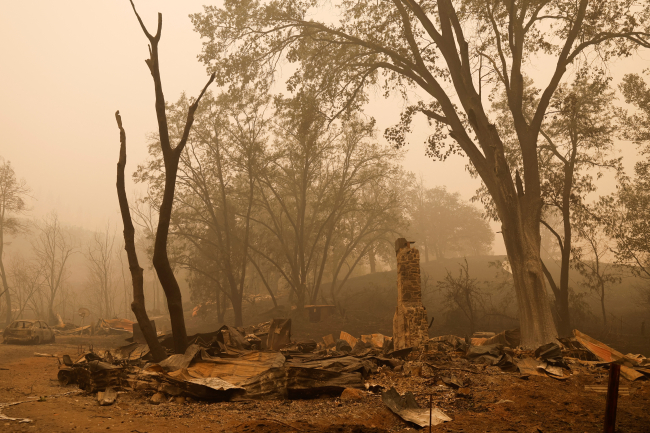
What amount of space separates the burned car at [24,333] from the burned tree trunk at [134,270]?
13715 mm

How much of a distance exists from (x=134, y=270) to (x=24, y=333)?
14.1m

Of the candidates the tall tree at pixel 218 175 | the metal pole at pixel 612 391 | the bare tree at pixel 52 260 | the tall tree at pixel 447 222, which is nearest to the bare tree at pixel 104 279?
the bare tree at pixel 52 260

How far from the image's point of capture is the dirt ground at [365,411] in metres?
4.96

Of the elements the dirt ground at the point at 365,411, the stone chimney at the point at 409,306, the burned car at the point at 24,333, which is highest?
the stone chimney at the point at 409,306

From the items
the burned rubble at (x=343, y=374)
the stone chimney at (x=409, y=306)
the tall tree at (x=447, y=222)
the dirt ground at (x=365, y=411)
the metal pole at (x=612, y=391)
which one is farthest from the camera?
the tall tree at (x=447, y=222)

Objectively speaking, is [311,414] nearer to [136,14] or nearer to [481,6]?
[136,14]

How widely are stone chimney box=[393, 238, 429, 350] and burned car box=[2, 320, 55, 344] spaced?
657 inches

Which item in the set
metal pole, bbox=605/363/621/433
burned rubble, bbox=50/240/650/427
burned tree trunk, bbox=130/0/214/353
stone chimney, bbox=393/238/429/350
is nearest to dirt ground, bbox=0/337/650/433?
burned rubble, bbox=50/240/650/427

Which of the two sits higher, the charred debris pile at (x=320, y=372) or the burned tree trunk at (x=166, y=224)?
the burned tree trunk at (x=166, y=224)

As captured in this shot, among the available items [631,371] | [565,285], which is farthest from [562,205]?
[631,371]

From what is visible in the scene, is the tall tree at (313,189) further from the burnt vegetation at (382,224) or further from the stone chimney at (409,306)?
the stone chimney at (409,306)

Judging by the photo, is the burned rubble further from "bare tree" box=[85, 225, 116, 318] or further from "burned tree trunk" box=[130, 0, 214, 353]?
"bare tree" box=[85, 225, 116, 318]

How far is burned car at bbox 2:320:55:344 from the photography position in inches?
715

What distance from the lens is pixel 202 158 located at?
23.9 m
